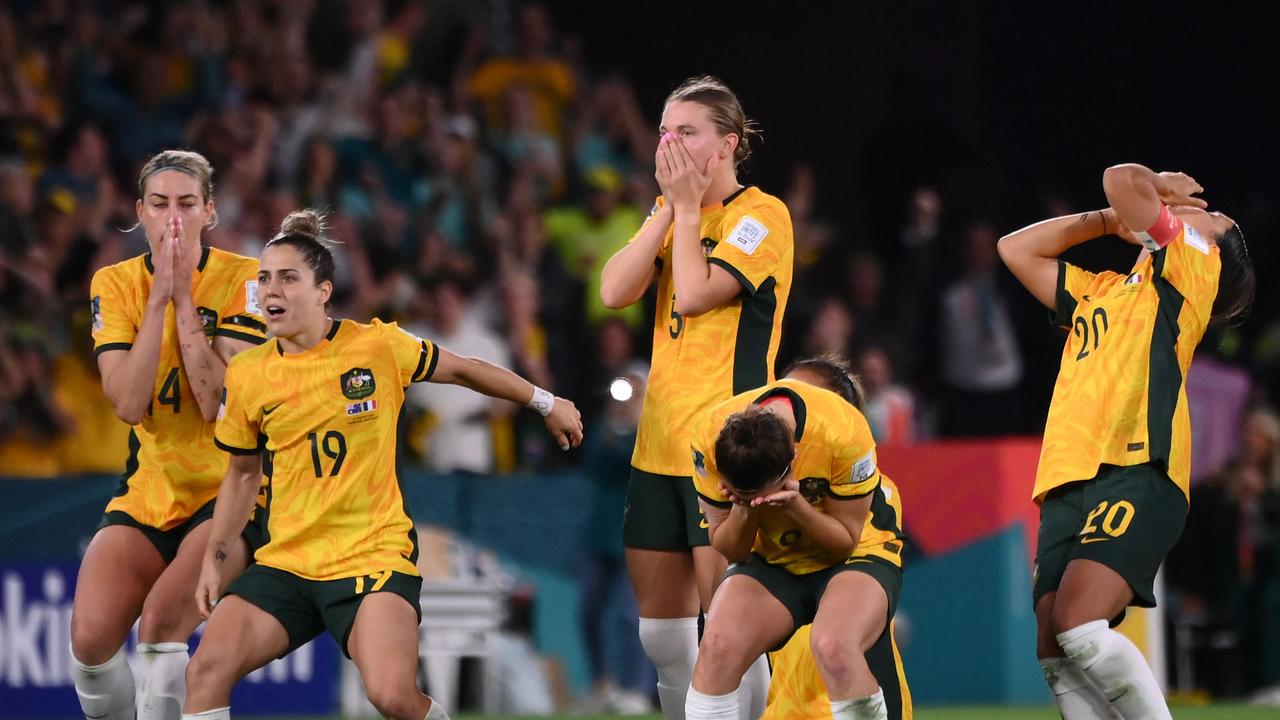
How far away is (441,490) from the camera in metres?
9.97

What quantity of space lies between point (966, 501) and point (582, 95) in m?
4.21

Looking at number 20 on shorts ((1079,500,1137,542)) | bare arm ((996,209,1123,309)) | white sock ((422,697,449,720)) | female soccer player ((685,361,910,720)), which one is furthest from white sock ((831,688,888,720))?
bare arm ((996,209,1123,309))

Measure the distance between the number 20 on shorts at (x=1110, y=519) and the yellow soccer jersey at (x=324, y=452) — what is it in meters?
2.08

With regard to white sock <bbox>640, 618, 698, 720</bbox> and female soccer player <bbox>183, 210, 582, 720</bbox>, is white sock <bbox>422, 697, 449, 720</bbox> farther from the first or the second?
white sock <bbox>640, 618, 698, 720</bbox>

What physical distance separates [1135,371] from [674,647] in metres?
1.68

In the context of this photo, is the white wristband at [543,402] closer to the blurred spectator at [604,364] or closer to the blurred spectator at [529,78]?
the blurred spectator at [604,364]

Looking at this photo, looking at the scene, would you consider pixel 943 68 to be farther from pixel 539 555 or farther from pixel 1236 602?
pixel 539 555

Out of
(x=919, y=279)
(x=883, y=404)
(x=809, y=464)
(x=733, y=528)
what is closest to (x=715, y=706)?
(x=733, y=528)

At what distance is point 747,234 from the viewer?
18.1ft

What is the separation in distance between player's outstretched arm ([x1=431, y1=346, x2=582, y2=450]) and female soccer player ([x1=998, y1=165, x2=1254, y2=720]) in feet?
5.03

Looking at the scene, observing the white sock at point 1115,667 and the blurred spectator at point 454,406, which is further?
the blurred spectator at point 454,406

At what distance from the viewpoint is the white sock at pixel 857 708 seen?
5.03 meters

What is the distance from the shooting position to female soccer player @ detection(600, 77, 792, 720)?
548 cm

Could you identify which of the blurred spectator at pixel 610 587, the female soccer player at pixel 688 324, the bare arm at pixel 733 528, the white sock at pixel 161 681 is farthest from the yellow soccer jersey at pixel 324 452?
the blurred spectator at pixel 610 587
